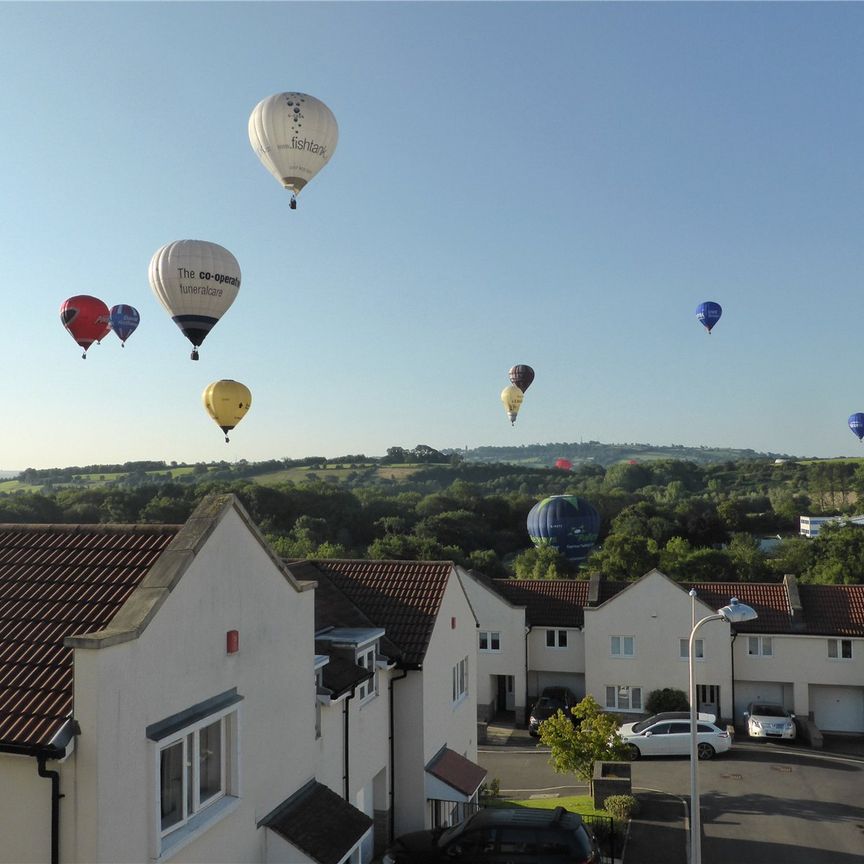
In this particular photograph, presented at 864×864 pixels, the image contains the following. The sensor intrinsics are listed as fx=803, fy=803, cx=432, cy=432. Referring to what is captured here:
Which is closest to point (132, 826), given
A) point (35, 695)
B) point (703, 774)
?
point (35, 695)

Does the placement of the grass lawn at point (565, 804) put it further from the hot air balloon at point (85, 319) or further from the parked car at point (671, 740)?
the hot air balloon at point (85, 319)

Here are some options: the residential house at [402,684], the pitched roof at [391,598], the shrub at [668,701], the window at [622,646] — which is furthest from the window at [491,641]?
the pitched roof at [391,598]

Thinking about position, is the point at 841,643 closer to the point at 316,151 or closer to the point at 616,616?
the point at 616,616

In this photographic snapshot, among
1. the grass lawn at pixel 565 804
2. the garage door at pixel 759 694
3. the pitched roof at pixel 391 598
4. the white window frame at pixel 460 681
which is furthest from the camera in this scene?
the garage door at pixel 759 694

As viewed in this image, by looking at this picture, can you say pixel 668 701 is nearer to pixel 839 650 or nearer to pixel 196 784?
pixel 839 650

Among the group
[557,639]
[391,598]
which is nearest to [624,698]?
[557,639]
